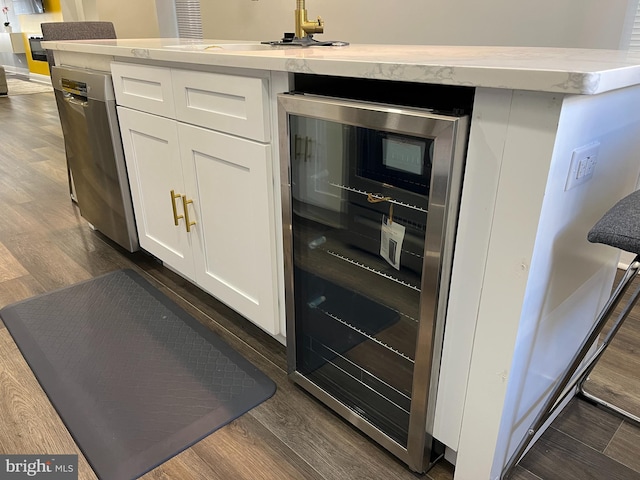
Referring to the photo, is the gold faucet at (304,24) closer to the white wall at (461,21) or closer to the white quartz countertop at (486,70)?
the white quartz countertop at (486,70)

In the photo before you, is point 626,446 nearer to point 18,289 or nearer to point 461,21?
point 461,21

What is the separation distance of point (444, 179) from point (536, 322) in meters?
0.38

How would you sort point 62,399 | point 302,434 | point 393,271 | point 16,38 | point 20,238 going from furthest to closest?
point 16,38
point 20,238
point 62,399
point 302,434
point 393,271

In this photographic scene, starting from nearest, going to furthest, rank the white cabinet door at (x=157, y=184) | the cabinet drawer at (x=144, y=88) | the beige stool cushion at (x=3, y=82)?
the cabinet drawer at (x=144, y=88), the white cabinet door at (x=157, y=184), the beige stool cushion at (x=3, y=82)

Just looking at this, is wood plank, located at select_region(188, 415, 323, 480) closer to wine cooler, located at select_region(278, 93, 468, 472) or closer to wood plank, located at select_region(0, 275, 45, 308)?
wine cooler, located at select_region(278, 93, 468, 472)

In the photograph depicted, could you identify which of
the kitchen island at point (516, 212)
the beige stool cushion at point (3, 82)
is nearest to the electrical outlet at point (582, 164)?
the kitchen island at point (516, 212)

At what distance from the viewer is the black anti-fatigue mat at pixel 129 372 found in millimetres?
1354

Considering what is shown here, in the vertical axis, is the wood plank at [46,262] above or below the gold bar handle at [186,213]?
below

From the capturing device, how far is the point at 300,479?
123 centimetres

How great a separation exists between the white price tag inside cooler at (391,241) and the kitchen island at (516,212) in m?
0.18

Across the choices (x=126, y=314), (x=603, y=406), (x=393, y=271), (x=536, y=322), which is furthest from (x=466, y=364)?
(x=126, y=314)

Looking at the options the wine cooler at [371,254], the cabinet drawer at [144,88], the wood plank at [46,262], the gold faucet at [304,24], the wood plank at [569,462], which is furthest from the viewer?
the wood plank at [46,262]

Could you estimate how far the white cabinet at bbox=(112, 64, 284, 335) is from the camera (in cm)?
141

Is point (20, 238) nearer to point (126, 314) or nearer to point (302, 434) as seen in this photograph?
point (126, 314)
